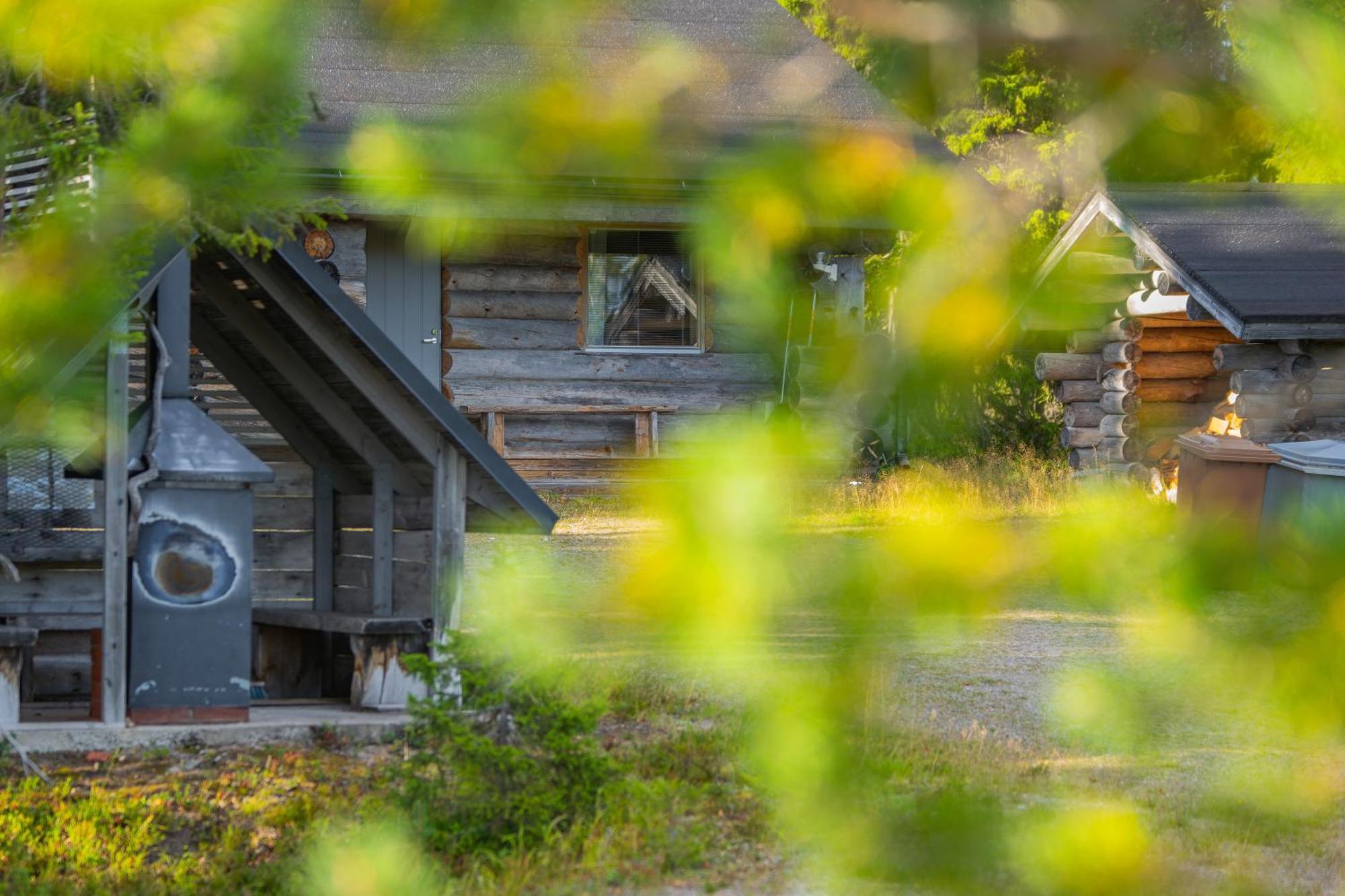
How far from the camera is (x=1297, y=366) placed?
536 inches

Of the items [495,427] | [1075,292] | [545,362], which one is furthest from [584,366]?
[1075,292]

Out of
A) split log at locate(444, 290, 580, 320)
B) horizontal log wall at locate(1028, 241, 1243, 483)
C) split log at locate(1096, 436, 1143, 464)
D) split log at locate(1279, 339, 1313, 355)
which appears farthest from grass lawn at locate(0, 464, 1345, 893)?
split log at locate(1096, 436, 1143, 464)

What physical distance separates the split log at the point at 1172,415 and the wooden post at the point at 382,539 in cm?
1074

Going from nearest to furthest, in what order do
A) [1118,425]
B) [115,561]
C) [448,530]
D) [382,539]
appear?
[115,561] < [448,530] < [382,539] < [1118,425]

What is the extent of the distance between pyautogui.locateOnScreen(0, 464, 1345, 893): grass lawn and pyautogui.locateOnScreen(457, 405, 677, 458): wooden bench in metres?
7.58

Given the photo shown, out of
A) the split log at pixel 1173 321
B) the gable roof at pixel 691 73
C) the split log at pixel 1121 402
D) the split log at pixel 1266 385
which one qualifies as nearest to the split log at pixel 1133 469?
the split log at pixel 1121 402

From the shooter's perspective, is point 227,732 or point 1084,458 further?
point 1084,458

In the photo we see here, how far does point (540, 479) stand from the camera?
15.2 meters

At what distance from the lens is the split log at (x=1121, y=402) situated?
15.8 m

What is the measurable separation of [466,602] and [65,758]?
9.06 ft

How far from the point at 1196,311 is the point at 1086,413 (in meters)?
2.94

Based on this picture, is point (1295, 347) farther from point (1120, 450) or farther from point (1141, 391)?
point (1120, 450)

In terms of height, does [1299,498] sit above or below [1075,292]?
below

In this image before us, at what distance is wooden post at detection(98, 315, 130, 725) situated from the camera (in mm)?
6332
